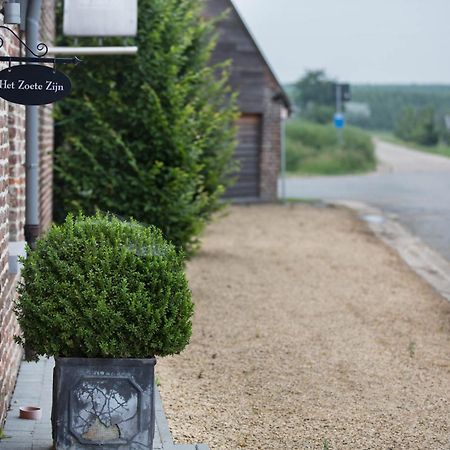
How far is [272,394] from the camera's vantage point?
23.8 feet

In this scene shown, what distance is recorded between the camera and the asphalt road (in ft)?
63.5

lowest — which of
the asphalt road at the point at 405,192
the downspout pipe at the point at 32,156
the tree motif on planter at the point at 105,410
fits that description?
the asphalt road at the point at 405,192

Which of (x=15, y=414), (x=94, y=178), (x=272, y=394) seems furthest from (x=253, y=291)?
(x=15, y=414)

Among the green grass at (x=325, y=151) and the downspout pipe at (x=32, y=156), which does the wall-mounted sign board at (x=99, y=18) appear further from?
the green grass at (x=325, y=151)

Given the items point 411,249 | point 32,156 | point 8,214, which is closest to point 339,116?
point 411,249

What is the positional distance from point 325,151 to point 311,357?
119ft

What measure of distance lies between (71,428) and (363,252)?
35.0ft

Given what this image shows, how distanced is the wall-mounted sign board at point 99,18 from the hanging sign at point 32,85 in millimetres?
3843

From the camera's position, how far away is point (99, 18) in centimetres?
930

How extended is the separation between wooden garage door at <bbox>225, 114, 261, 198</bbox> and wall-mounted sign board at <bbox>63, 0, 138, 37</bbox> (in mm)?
15072

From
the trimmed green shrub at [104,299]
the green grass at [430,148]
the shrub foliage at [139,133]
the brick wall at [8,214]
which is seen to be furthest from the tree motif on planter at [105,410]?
the green grass at [430,148]

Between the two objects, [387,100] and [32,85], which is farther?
[387,100]

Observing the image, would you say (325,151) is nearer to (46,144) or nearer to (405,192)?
Result: (405,192)

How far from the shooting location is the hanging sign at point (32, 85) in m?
5.40
